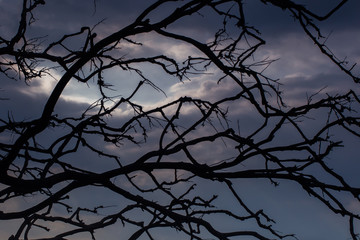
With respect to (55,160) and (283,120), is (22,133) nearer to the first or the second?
(55,160)

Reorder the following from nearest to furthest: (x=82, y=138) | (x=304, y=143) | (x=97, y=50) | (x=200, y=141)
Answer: (x=304, y=143) < (x=200, y=141) < (x=97, y=50) < (x=82, y=138)

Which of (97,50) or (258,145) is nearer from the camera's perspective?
(258,145)

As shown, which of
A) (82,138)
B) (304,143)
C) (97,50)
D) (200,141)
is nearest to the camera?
(304,143)

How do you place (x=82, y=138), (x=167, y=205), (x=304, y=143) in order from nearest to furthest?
1. (x=304, y=143)
2. (x=167, y=205)
3. (x=82, y=138)

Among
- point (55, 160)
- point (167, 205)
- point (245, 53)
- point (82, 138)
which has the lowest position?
point (167, 205)

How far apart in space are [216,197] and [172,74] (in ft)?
4.81

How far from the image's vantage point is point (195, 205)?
207 inches

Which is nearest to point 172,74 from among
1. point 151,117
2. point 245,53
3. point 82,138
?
point 151,117

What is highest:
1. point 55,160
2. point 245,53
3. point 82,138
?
point 245,53

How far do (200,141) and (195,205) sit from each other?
1.18m

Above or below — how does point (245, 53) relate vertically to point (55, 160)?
above

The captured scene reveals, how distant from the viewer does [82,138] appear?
18.1 feet

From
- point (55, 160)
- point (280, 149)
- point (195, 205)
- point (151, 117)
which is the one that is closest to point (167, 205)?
point (195, 205)

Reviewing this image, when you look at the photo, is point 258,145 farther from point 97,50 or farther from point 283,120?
point 97,50
